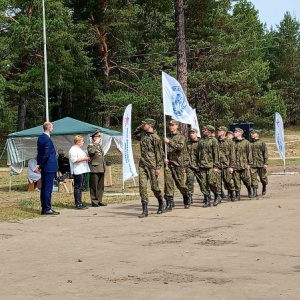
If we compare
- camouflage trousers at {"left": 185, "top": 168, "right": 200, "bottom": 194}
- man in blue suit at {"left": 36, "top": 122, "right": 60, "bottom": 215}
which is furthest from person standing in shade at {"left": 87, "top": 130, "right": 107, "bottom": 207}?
camouflage trousers at {"left": 185, "top": 168, "right": 200, "bottom": 194}

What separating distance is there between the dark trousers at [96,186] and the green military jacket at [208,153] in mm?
2463

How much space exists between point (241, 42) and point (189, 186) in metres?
34.7

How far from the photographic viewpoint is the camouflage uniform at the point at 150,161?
15.0m

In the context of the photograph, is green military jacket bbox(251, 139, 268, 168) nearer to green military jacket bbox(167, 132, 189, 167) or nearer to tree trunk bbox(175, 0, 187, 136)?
green military jacket bbox(167, 132, 189, 167)

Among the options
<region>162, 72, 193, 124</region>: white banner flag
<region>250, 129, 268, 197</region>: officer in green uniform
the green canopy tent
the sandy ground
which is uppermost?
<region>162, 72, 193, 124</region>: white banner flag

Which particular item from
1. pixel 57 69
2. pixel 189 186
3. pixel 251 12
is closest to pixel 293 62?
pixel 251 12

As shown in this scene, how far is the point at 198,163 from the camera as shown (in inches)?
669

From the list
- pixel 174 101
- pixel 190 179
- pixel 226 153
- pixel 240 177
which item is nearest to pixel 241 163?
pixel 240 177

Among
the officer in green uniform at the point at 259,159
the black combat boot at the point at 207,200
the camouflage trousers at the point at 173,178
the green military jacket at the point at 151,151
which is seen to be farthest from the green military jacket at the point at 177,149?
the officer in green uniform at the point at 259,159

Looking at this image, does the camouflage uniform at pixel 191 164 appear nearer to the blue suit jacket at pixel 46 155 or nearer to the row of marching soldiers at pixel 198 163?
the row of marching soldiers at pixel 198 163

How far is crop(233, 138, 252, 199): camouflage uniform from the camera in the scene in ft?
60.9

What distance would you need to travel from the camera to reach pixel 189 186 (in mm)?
16438

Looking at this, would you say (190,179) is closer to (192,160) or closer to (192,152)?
(192,160)

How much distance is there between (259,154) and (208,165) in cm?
309
